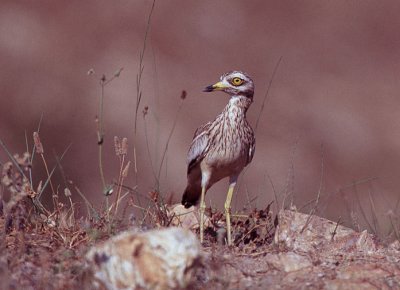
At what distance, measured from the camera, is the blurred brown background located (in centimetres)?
1537

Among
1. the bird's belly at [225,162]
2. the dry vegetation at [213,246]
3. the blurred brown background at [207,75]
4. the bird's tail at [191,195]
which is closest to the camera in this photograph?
the dry vegetation at [213,246]

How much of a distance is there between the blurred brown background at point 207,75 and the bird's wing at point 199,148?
836cm

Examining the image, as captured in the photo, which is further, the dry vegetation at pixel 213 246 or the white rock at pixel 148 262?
the dry vegetation at pixel 213 246

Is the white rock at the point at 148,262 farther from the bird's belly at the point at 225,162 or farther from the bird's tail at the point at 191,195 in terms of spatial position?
the bird's tail at the point at 191,195

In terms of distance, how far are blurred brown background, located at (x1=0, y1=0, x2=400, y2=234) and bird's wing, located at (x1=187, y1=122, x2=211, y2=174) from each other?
8361mm

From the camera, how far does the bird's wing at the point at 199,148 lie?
580 centimetres

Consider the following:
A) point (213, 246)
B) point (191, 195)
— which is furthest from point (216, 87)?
point (213, 246)

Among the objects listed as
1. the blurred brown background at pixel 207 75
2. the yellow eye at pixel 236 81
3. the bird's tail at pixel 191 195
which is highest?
the yellow eye at pixel 236 81

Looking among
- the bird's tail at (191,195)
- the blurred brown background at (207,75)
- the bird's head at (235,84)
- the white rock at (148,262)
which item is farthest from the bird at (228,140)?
the blurred brown background at (207,75)

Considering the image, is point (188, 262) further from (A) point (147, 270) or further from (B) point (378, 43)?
(B) point (378, 43)

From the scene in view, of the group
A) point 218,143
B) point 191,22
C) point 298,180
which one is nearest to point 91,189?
point 298,180

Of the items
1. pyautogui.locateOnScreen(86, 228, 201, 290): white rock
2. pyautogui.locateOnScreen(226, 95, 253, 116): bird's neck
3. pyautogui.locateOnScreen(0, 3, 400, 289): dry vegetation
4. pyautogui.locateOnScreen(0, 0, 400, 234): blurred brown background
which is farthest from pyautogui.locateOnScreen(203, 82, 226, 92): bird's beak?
pyautogui.locateOnScreen(0, 0, 400, 234): blurred brown background

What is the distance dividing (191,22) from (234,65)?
1.55 meters

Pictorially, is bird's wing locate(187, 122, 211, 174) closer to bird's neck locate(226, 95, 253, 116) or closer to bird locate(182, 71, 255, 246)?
bird locate(182, 71, 255, 246)
